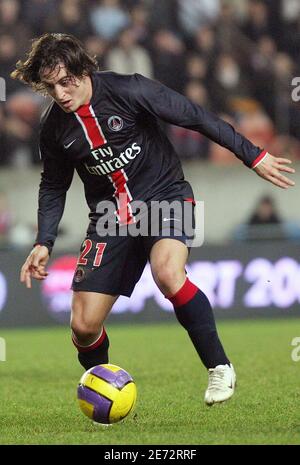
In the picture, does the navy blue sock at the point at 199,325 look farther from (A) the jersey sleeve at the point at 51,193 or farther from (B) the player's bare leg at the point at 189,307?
(A) the jersey sleeve at the point at 51,193

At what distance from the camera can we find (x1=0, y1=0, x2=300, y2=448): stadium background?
1185cm

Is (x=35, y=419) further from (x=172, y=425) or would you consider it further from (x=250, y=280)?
(x=250, y=280)

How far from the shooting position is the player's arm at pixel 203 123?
5.71 meters

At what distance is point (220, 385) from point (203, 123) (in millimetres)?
1453

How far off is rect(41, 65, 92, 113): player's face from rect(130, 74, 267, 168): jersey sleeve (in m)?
0.28

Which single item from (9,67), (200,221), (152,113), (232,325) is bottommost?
(232,325)

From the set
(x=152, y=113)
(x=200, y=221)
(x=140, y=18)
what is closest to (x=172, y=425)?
(x=152, y=113)

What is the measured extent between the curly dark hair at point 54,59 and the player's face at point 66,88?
0.03 m

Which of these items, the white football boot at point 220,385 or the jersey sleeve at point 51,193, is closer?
the white football boot at point 220,385

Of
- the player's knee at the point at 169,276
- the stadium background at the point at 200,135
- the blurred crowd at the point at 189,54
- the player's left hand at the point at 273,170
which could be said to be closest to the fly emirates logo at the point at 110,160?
the player's knee at the point at 169,276

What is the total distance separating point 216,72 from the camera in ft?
48.5

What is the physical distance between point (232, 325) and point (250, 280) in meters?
0.73

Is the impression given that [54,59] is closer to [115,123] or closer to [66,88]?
[66,88]
